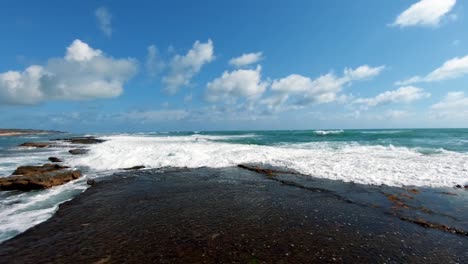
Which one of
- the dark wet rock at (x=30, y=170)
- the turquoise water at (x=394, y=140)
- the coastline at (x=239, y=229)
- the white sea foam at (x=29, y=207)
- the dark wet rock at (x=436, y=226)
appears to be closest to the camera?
the coastline at (x=239, y=229)

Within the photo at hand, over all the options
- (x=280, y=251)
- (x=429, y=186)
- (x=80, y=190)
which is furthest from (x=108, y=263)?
(x=429, y=186)

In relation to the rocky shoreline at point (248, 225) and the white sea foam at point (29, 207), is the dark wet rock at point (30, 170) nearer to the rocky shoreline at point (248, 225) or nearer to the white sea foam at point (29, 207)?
the rocky shoreline at point (248, 225)

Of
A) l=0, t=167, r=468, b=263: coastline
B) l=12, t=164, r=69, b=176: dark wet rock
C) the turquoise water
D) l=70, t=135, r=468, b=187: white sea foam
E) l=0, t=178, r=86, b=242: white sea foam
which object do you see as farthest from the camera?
the turquoise water

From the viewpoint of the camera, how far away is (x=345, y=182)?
10609mm

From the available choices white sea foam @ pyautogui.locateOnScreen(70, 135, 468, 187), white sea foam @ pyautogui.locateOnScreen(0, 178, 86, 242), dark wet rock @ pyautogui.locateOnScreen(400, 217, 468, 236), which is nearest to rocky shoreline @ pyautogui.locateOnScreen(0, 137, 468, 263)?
dark wet rock @ pyautogui.locateOnScreen(400, 217, 468, 236)

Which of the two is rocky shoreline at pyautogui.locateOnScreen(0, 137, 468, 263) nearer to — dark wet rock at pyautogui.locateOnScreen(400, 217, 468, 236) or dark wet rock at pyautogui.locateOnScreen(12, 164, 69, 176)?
dark wet rock at pyautogui.locateOnScreen(400, 217, 468, 236)

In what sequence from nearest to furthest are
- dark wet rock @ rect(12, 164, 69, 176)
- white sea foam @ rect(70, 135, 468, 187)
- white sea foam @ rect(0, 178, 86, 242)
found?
white sea foam @ rect(0, 178, 86, 242), white sea foam @ rect(70, 135, 468, 187), dark wet rock @ rect(12, 164, 69, 176)

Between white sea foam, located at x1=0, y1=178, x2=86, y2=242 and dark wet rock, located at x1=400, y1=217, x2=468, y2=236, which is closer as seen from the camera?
dark wet rock, located at x1=400, y1=217, x2=468, y2=236

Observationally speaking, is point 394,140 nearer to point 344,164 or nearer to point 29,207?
point 344,164

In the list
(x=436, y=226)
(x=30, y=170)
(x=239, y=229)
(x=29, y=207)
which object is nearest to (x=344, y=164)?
(x=436, y=226)

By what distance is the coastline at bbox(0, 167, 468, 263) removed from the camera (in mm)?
4887

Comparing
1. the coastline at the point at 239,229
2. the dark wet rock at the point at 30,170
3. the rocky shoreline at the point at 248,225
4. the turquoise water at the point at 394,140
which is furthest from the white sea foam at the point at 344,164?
the turquoise water at the point at 394,140

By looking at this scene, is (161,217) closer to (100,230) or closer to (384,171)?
(100,230)

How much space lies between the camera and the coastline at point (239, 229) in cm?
489
